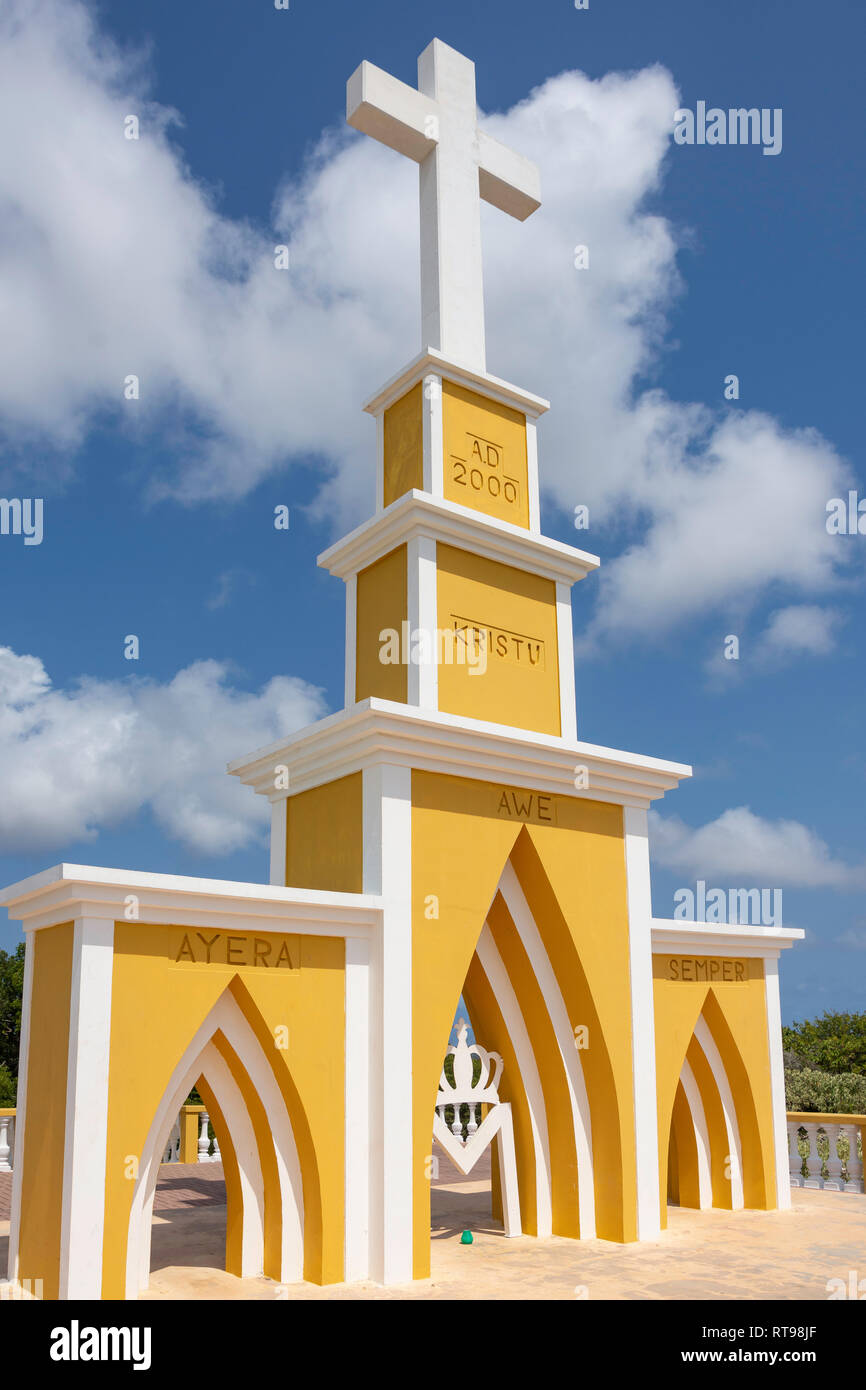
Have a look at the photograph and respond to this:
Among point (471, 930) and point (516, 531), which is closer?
point (471, 930)

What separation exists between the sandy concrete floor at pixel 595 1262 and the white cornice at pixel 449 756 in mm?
4350

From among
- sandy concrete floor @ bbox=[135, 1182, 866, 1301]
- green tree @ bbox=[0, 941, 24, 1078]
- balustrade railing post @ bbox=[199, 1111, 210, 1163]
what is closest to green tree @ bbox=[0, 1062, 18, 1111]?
green tree @ bbox=[0, 941, 24, 1078]

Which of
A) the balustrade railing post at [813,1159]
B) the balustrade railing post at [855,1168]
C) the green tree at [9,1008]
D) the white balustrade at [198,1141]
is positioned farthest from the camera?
the green tree at [9,1008]

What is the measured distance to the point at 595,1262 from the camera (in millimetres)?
10156

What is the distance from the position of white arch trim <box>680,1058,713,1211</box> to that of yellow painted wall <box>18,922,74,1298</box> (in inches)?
301

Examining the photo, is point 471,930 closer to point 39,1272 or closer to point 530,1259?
point 530,1259

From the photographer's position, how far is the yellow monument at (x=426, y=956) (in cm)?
858

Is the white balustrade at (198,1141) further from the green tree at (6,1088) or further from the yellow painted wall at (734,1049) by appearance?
the green tree at (6,1088)

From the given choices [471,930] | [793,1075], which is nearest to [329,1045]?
[471,930]

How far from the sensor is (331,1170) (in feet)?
30.8

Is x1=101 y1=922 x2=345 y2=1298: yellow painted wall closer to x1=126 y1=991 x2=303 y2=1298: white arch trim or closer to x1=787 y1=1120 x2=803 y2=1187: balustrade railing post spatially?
x1=126 y1=991 x2=303 y2=1298: white arch trim

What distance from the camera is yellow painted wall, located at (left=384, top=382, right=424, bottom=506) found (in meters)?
12.4

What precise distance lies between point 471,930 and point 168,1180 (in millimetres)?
7856

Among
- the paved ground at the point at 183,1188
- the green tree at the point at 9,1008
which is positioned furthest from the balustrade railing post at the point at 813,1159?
the green tree at the point at 9,1008
